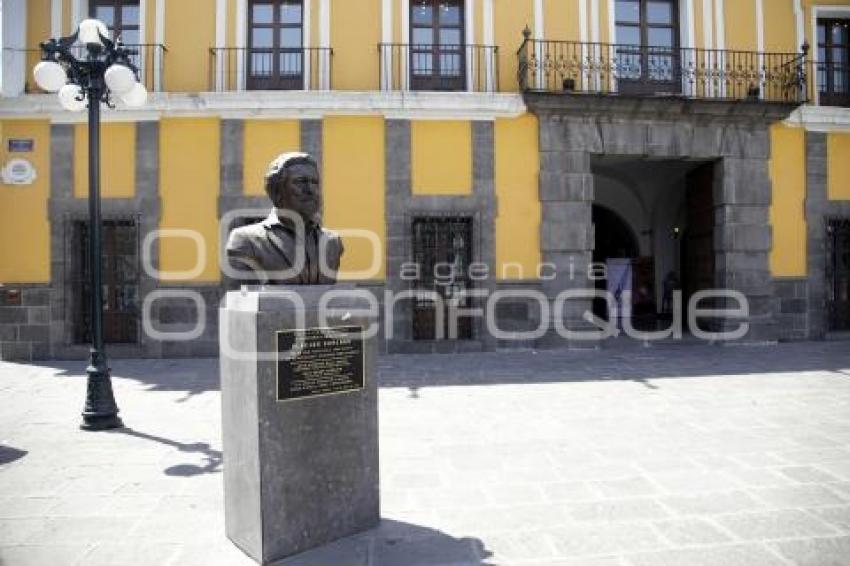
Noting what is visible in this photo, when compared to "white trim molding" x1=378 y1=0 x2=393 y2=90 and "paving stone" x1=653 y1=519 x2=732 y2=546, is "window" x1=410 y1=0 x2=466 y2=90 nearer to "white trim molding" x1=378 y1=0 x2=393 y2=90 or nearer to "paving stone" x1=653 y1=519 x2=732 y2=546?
"white trim molding" x1=378 y1=0 x2=393 y2=90

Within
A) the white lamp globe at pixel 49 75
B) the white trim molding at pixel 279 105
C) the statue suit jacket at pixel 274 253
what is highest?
the white trim molding at pixel 279 105

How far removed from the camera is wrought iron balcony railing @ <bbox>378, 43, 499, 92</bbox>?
11195mm

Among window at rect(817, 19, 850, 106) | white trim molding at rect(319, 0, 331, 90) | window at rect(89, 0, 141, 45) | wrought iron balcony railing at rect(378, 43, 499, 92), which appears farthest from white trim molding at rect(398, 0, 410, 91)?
window at rect(817, 19, 850, 106)

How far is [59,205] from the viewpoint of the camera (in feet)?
35.2

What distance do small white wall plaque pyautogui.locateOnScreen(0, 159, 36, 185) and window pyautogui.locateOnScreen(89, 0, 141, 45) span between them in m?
3.08

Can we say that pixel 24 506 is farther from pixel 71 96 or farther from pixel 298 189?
pixel 71 96

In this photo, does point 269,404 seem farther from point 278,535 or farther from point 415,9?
point 415,9

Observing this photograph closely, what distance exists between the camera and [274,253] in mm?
3385

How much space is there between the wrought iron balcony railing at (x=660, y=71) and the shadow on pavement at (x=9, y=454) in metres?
9.82

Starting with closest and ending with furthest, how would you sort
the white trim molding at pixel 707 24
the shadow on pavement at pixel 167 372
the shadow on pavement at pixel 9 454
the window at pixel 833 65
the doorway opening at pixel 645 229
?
the shadow on pavement at pixel 9 454
the shadow on pavement at pixel 167 372
the white trim molding at pixel 707 24
the window at pixel 833 65
the doorway opening at pixel 645 229

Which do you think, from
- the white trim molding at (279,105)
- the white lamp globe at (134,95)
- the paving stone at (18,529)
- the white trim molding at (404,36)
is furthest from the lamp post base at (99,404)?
the white trim molding at (404,36)

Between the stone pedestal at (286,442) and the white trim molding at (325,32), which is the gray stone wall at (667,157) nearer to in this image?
the white trim molding at (325,32)

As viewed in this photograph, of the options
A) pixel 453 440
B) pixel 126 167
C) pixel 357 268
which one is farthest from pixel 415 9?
pixel 453 440

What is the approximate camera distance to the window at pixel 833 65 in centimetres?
1266
